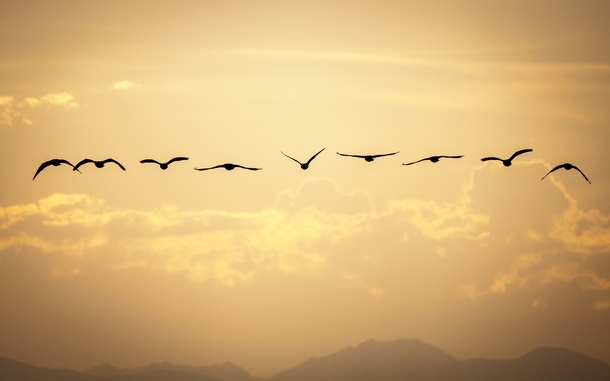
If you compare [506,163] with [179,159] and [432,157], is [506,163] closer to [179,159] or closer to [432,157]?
[432,157]

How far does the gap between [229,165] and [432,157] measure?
56.1 ft

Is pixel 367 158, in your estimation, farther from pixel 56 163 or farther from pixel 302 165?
pixel 56 163

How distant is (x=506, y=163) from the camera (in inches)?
3039

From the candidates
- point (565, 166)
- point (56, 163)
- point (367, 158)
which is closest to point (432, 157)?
point (367, 158)

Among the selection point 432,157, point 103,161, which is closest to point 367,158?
point 432,157

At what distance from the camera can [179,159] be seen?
7444 centimetres

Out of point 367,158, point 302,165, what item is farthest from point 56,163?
point 367,158

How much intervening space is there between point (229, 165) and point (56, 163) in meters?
14.1

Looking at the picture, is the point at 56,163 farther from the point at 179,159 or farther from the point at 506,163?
the point at 506,163

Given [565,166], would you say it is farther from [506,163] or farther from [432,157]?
[432,157]

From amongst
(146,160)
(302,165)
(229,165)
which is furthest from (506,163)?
(146,160)

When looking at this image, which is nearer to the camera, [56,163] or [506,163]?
[56,163]

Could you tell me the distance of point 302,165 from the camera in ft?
249

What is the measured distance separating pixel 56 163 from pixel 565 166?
138 feet
